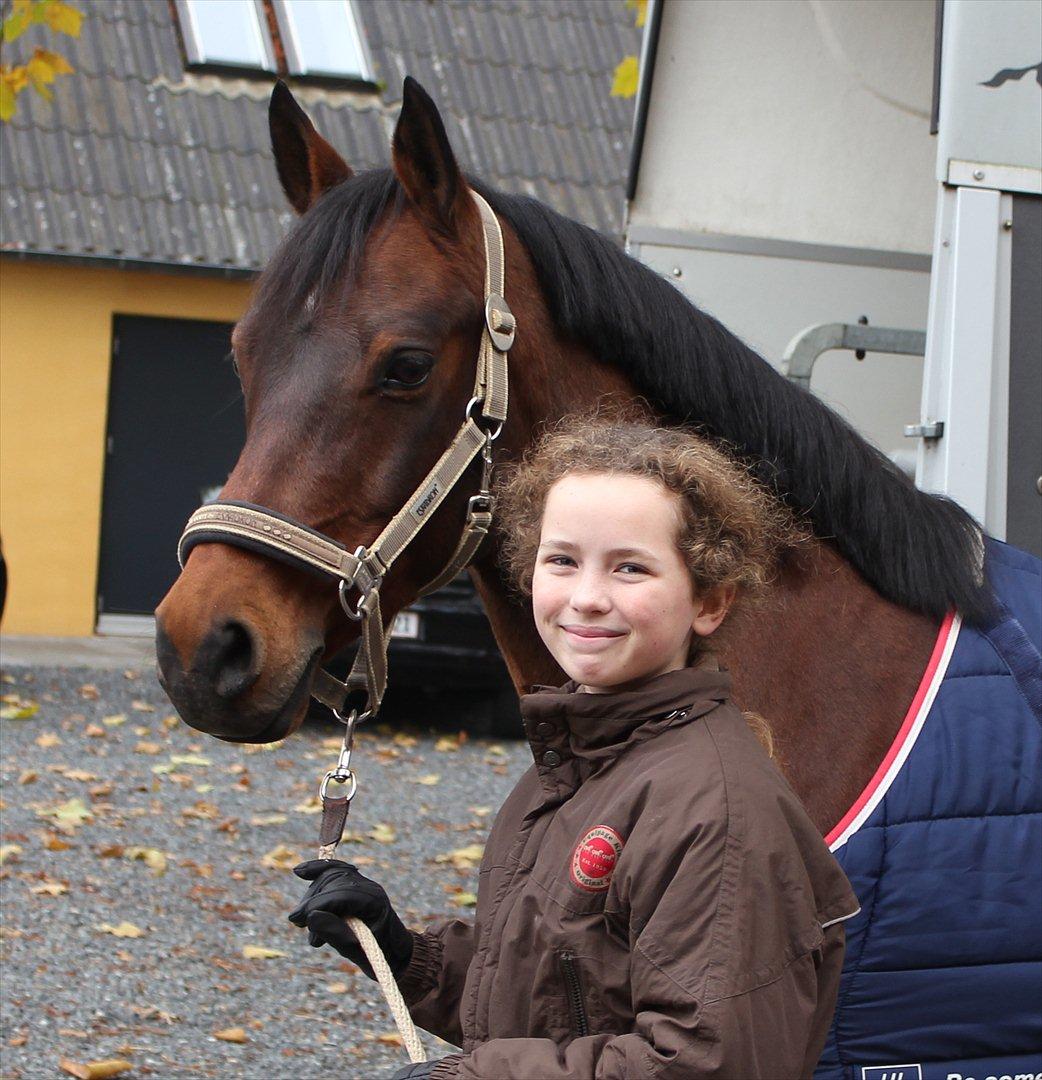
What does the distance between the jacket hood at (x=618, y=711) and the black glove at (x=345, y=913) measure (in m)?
0.36

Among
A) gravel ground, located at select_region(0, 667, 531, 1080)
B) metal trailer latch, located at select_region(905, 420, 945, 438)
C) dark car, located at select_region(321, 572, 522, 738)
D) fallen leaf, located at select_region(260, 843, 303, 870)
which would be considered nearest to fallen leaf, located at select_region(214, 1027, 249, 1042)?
gravel ground, located at select_region(0, 667, 531, 1080)

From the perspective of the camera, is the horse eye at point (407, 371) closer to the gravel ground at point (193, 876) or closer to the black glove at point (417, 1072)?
the black glove at point (417, 1072)

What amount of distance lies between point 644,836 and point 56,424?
33.3 ft

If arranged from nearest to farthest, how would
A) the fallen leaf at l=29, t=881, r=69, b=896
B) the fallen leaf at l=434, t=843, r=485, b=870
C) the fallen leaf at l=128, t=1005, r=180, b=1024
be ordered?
the fallen leaf at l=128, t=1005, r=180, b=1024 → the fallen leaf at l=29, t=881, r=69, b=896 → the fallen leaf at l=434, t=843, r=485, b=870

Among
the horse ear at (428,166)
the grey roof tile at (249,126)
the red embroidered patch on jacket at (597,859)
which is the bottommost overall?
the red embroidered patch on jacket at (597,859)

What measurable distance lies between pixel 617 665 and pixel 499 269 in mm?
852

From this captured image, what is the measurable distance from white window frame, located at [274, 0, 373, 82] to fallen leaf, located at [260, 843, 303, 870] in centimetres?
764

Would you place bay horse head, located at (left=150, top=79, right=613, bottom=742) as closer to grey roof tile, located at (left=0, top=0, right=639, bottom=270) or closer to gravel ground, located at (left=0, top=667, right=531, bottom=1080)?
gravel ground, located at (left=0, top=667, right=531, bottom=1080)

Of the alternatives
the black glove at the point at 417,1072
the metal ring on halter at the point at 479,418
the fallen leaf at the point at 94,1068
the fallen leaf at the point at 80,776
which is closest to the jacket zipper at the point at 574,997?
the black glove at the point at 417,1072

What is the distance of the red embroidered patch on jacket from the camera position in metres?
1.55

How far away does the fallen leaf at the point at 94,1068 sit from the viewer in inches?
152

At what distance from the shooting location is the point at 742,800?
1484 mm

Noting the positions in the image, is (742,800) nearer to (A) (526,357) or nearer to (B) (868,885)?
(B) (868,885)

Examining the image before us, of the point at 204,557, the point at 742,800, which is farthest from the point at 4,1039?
the point at 742,800
